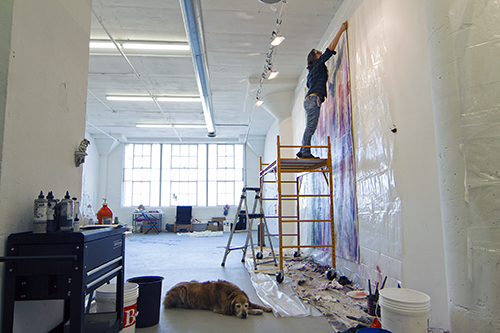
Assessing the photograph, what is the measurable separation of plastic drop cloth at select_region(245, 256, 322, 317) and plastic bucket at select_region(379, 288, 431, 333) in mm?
861

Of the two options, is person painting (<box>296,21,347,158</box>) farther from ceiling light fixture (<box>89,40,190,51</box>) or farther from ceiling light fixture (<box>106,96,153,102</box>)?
ceiling light fixture (<box>106,96,153,102</box>)

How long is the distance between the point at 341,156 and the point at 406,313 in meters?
2.55

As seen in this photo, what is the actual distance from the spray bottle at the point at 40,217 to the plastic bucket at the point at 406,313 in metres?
2.30

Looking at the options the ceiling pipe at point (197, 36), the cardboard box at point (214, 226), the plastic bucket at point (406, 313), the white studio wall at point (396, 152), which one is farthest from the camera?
the cardboard box at point (214, 226)

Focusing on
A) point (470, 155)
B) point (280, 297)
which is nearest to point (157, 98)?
point (280, 297)

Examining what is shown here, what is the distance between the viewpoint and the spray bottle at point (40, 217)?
1877 millimetres

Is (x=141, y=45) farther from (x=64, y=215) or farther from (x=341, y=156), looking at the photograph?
(x=64, y=215)

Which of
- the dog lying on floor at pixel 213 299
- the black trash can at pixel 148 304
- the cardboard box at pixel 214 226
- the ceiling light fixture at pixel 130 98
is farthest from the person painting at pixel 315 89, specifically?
the cardboard box at pixel 214 226

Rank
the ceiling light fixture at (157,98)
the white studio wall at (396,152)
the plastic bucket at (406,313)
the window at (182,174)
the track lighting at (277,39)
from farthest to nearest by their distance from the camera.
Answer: the window at (182,174) → the ceiling light fixture at (157,98) → the track lighting at (277,39) → the white studio wall at (396,152) → the plastic bucket at (406,313)

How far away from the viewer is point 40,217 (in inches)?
74.5

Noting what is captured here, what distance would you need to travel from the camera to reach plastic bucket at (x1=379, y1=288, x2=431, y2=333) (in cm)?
200

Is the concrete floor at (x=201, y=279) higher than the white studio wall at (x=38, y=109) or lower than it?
lower

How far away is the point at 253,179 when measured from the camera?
46.6 feet

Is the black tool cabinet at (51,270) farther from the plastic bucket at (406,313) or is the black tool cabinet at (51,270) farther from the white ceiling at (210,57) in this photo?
the white ceiling at (210,57)
